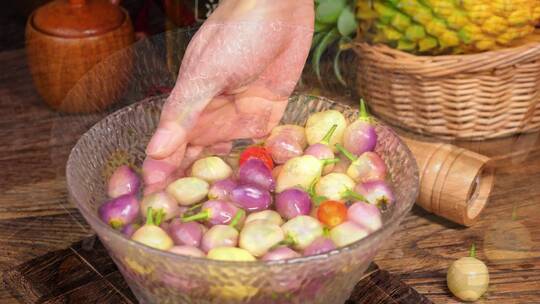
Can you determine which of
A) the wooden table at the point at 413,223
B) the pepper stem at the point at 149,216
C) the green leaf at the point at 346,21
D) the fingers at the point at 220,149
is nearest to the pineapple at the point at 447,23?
the green leaf at the point at 346,21

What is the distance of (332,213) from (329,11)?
0.98 feet

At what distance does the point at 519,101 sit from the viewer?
81 centimetres

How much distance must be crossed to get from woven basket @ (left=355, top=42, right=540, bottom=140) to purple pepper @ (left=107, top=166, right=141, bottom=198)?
262 mm

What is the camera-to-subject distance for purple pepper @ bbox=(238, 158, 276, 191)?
64cm

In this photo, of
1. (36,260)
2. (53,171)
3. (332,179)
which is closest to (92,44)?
(53,171)

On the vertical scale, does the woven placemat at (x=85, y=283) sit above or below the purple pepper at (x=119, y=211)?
below

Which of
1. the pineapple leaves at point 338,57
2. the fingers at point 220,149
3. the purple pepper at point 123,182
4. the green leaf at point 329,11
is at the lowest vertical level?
the purple pepper at point 123,182

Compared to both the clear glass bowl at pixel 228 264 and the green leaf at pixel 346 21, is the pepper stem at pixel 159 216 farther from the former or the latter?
the green leaf at pixel 346 21

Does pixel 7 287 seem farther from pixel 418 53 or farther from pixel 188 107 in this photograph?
pixel 418 53

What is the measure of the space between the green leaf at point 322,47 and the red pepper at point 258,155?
0.41 feet

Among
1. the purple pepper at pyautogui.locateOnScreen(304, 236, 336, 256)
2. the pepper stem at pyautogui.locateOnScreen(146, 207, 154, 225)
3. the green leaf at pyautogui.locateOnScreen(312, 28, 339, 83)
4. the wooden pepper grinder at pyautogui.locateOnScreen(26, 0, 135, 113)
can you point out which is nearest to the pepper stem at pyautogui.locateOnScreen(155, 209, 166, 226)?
the pepper stem at pyautogui.locateOnScreen(146, 207, 154, 225)

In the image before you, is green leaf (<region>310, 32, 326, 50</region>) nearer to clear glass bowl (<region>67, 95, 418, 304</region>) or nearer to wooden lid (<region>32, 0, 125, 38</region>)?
clear glass bowl (<region>67, 95, 418, 304</region>)

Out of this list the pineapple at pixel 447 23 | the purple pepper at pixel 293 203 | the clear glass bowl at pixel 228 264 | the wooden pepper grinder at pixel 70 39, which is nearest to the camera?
the clear glass bowl at pixel 228 264

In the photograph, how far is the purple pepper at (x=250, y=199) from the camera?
0.62 m
